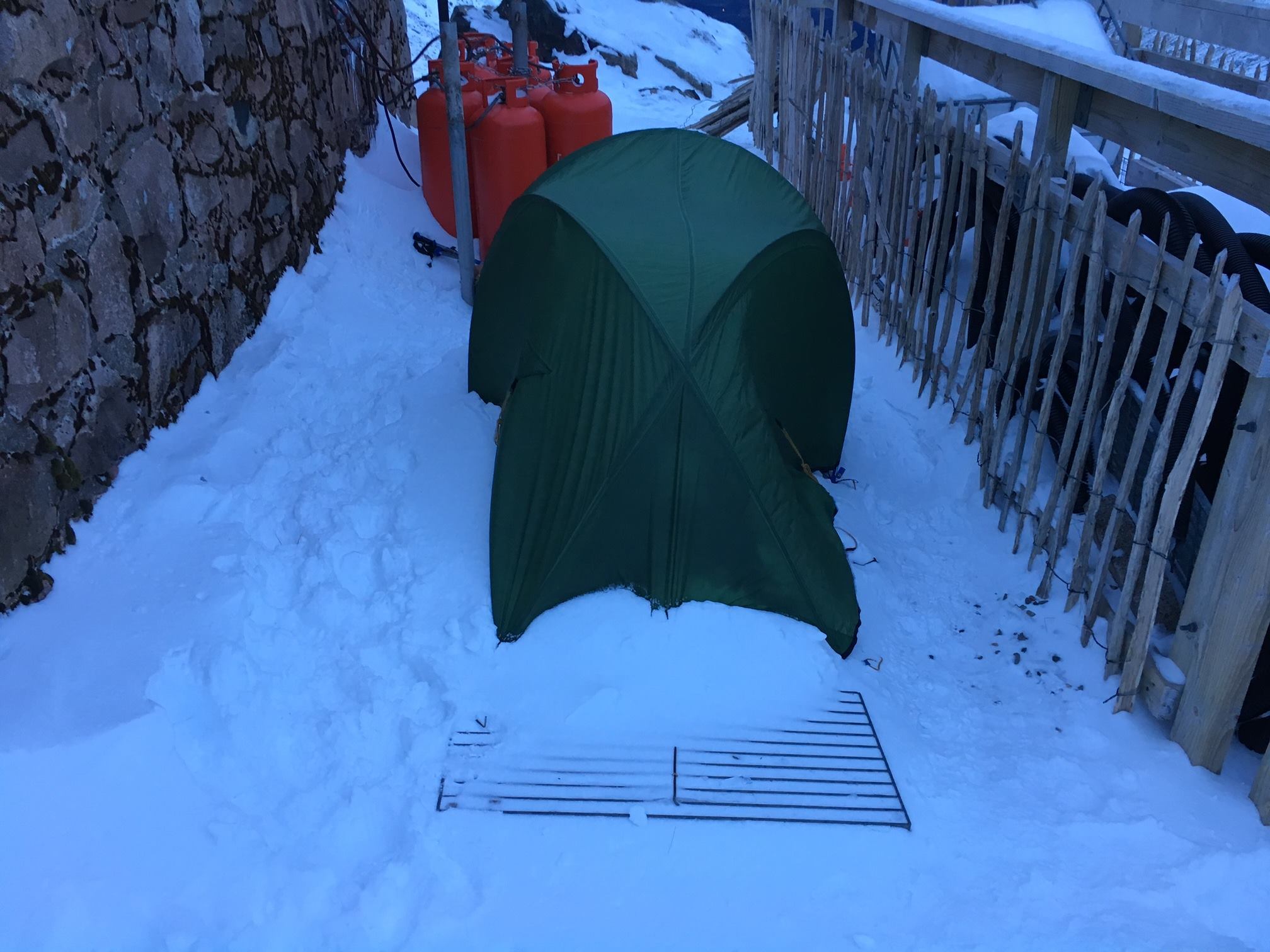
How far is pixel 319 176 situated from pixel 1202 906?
6.07 metres

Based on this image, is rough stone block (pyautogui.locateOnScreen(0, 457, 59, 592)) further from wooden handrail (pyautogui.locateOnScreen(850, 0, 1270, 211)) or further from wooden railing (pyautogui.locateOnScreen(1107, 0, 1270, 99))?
wooden railing (pyautogui.locateOnScreen(1107, 0, 1270, 99))

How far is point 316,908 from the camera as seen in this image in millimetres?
2729

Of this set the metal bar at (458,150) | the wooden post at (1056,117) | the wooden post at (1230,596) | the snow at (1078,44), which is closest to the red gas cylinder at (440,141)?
the metal bar at (458,150)

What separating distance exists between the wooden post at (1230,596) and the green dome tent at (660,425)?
1214 mm

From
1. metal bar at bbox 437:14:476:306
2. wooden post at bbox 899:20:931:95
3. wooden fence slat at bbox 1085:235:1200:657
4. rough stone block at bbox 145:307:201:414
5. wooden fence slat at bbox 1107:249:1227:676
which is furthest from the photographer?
wooden post at bbox 899:20:931:95

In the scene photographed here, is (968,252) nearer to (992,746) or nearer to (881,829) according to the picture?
(992,746)

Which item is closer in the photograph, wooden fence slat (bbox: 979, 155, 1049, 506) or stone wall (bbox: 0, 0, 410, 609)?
stone wall (bbox: 0, 0, 410, 609)

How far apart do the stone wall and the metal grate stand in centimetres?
177

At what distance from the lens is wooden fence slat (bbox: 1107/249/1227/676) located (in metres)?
3.02

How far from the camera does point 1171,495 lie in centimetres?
317

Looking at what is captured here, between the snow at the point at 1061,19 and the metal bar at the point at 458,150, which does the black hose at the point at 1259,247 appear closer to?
the snow at the point at 1061,19

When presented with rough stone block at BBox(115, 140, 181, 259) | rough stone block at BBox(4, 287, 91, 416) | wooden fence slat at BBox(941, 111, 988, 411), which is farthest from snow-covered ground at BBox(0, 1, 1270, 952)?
rough stone block at BBox(115, 140, 181, 259)

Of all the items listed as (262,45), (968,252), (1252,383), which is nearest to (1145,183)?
(968,252)

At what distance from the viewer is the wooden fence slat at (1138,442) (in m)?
3.12
